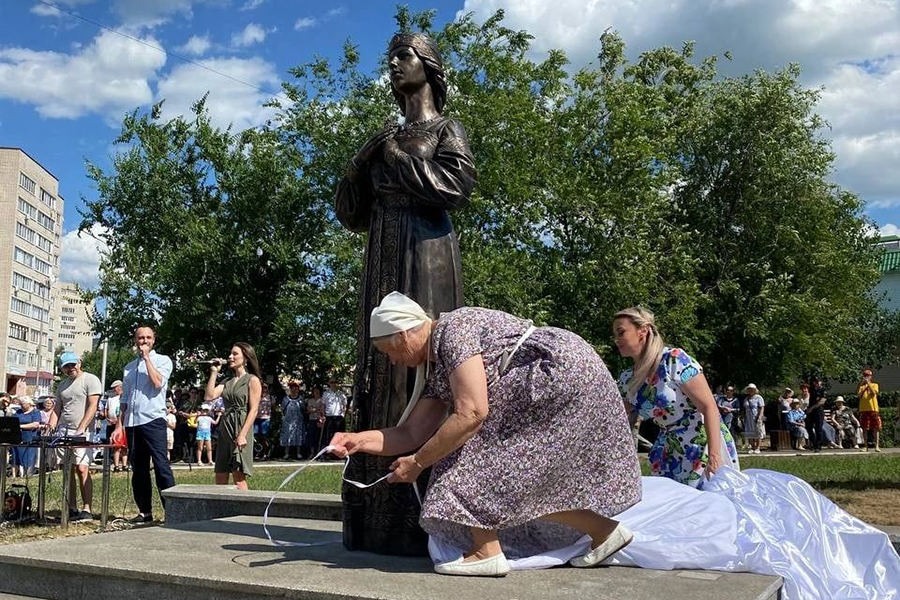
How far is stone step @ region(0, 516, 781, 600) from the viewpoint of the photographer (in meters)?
3.84

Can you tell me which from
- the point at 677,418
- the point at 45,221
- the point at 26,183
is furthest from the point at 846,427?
the point at 45,221

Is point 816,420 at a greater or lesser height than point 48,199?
lesser

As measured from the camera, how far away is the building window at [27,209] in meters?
82.4

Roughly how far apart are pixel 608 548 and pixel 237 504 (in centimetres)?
359

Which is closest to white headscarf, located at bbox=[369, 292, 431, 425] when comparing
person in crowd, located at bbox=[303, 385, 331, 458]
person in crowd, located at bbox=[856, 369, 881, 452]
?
person in crowd, located at bbox=[303, 385, 331, 458]

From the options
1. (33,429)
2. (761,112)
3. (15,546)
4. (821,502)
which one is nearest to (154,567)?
(15,546)

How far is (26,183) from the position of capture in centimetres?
8269

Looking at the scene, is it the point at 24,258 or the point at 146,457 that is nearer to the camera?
the point at 146,457

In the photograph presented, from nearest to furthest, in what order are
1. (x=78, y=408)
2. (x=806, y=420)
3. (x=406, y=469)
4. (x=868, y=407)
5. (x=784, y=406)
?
1. (x=406, y=469)
2. (x=78, y=408)
3. (x=868, y=407)
4. (x=784, y=406)
5. (x=806, y=420)

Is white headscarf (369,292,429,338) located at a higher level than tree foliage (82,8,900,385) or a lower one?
lower

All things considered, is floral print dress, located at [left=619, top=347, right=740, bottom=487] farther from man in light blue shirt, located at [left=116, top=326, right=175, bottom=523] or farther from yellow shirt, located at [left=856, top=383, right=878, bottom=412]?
yellow shirt, located at [left=856, top=383, right=878, bottom=412]

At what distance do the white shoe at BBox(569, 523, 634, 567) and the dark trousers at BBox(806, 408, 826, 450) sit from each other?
70.1 ft

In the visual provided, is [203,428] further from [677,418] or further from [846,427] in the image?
[846,427]

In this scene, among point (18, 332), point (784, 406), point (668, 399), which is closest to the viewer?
point (668, 399)
